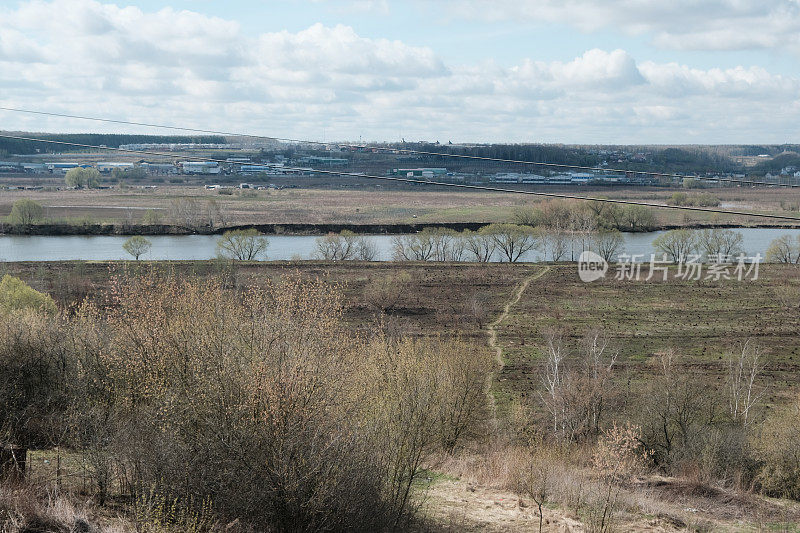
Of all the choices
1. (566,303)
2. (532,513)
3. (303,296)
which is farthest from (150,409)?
(566,303)

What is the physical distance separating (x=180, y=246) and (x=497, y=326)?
40043 millimetres

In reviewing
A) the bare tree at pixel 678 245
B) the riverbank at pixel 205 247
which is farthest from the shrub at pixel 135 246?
the bare tree at pixel 678 245

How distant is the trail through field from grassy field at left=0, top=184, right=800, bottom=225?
26.6 m

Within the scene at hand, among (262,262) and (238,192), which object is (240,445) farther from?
(238,192)

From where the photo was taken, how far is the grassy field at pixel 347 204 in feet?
286

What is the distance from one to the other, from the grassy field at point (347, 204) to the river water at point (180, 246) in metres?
5.66

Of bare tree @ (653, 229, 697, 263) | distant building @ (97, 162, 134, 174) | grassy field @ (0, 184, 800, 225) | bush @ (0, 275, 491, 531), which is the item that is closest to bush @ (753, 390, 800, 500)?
bush @ (0, 275, 491, 531)

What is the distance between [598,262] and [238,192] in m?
66.8

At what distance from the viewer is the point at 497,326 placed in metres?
44.2

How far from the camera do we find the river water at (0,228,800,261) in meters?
65.8

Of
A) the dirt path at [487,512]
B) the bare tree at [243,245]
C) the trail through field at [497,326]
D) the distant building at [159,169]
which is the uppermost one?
the distant building at [159,169]

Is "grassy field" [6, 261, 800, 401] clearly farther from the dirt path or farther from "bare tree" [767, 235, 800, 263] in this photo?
the dirt path

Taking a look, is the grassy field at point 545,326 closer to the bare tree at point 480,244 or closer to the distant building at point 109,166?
the bare tree at point 480,244

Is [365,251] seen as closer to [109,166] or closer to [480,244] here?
[480,244]
